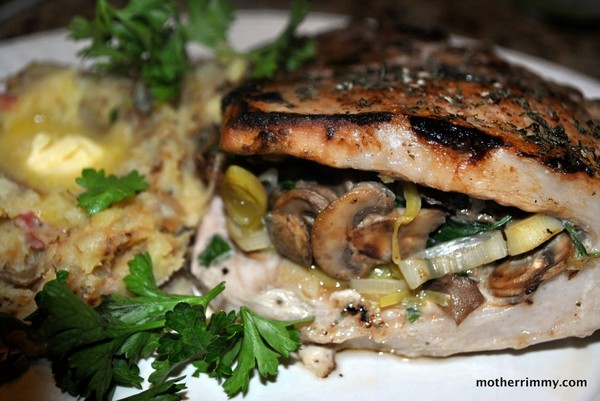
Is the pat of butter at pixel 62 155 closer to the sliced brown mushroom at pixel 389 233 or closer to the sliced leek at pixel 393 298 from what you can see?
the sliced brown mushroom at pixel 389 233

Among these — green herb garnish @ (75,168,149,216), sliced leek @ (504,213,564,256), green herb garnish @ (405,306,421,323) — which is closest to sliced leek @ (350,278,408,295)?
green herb garnish @ (405,306,421,323)

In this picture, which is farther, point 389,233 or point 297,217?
point 297,217

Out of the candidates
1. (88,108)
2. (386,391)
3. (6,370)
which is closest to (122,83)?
(88,108)

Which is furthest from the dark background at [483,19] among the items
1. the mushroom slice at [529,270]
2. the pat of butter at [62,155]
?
the mushroom slice at [529,270]

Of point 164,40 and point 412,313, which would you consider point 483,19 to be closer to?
point 164,40

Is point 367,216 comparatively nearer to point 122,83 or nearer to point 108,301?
point 108,301

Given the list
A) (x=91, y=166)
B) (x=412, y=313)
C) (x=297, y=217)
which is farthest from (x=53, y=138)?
(x=412, y=313)
